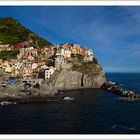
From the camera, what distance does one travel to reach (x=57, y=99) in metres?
48.3

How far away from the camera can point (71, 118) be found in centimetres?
3406

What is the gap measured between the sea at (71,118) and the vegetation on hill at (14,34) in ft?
145

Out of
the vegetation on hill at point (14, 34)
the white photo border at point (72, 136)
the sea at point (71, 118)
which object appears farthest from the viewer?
the vegetation on hill at point (14, 34)

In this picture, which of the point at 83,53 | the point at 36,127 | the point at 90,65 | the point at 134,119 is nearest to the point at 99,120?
the point at 134,119

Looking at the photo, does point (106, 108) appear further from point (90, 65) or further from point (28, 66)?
point (90, 65)

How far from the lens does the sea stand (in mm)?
27766

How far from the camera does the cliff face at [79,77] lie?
209 ft

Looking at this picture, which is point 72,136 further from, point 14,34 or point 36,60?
point 14,34

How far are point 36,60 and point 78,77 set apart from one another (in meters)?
12.3

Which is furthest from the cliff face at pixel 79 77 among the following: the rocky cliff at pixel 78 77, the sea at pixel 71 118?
the sea at pixel 71 118

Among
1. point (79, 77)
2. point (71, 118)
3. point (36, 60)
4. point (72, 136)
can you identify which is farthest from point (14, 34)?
point (72, 136)

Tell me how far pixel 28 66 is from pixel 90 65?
1810 cm

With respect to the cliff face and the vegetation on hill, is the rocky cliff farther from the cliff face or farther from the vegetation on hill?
the vegetation on hill

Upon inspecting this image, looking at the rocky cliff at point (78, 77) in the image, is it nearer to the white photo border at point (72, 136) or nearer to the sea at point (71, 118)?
the sea at point (71, 118)
